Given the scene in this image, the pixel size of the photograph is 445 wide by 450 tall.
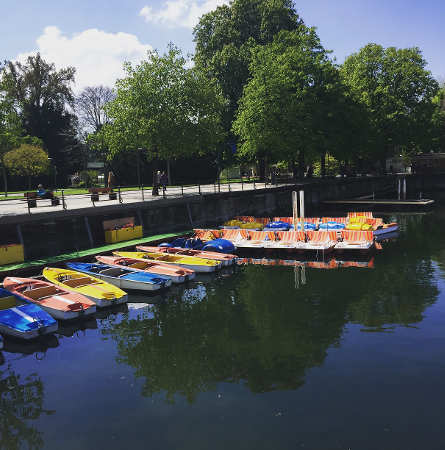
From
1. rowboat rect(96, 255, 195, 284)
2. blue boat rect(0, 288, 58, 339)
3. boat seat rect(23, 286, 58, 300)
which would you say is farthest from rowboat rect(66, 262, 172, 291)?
blue boat rect(0, 288, 58, 339)

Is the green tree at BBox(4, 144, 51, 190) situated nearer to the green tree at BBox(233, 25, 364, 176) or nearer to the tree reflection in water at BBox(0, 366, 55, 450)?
the green tree at BBox(233, 25, 364, 176)

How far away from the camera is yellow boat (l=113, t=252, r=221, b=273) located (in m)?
22.2

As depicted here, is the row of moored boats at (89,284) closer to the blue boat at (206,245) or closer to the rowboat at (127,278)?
the rowboat at (127,278)

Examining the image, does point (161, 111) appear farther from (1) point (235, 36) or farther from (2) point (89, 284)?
(1) point (235, 36)

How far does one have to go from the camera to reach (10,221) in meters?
22.7

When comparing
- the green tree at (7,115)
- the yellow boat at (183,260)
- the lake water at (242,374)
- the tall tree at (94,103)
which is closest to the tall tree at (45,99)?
the tall tree at (94,103)

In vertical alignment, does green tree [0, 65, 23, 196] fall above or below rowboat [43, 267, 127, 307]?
above

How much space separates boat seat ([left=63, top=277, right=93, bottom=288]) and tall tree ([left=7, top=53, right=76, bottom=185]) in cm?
4759

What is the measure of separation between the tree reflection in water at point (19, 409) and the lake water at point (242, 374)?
39 mm

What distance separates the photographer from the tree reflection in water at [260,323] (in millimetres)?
11861

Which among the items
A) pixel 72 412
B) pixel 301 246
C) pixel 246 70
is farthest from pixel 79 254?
pixel 246 70

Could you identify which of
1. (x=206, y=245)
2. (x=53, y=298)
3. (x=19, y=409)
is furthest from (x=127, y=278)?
(x=19, y=409)

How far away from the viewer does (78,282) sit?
60.6 ft

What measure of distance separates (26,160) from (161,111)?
70.6 feet
